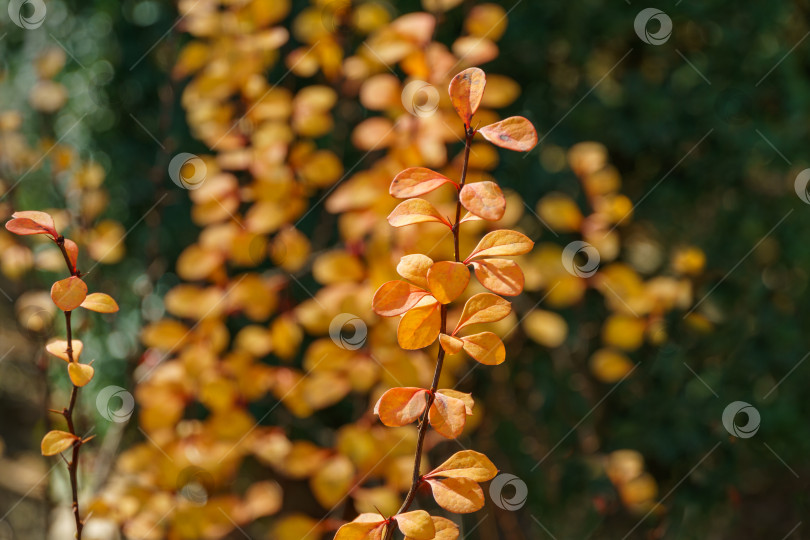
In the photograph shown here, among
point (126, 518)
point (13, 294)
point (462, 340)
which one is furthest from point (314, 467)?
point (13, 294)

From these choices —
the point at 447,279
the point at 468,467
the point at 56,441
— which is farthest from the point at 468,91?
the point at 56,441

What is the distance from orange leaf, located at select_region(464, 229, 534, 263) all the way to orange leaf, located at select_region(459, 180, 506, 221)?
22 mm

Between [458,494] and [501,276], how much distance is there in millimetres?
168

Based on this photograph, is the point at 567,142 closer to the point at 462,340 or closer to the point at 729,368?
the point at 729,368

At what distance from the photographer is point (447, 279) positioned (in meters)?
0.48

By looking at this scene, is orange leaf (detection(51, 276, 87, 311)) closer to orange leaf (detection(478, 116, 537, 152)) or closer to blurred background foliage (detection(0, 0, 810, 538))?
orange leaf (detection(478, 116, 537, 152))

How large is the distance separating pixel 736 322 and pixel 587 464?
532mm

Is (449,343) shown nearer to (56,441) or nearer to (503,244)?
(503,244)

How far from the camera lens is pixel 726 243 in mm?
1791

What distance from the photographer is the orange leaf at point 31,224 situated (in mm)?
508

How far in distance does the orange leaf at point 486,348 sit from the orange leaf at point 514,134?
0.14 meters

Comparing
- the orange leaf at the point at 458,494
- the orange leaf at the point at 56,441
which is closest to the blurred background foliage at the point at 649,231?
the orange leaf at the point at 56,441

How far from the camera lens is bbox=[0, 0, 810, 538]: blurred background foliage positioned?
1.71 metres

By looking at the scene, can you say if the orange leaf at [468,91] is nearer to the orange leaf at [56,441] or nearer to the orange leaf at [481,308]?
the orange leaf at [481,308]
